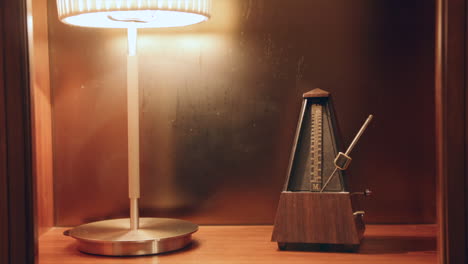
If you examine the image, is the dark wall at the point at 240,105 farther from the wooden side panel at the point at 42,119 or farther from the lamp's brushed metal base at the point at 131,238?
the lamp's brushed metal base at the point at 131,238

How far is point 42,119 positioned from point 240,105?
Result: 1.58 ft

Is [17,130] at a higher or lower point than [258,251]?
higher

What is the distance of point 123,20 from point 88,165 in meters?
0.40

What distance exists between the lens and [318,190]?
4.52ft

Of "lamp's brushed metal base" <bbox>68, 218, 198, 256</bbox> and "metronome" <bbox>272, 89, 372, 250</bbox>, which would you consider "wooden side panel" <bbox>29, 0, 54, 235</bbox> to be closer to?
"lamp's brushed metal base" <bbox>68, 218, 198, 256</bbox>

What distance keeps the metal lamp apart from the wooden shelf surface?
3cm

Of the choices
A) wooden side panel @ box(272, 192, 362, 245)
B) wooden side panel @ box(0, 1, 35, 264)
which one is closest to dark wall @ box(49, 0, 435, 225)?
wooden side panel @ box(272, 192, 362, 245)

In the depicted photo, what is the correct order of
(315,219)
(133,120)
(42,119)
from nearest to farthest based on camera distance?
1. (315,219)
2. (133,120)
3. (42,119)

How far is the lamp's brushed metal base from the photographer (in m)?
1.38

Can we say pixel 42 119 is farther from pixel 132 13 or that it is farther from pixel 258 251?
pixel 258 251

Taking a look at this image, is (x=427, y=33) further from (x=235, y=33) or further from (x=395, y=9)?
(x=235, y=33)

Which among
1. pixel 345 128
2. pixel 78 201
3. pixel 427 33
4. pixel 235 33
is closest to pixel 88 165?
pixel 78 201

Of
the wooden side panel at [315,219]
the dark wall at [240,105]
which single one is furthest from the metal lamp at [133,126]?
the wooden side panel at [315,219]

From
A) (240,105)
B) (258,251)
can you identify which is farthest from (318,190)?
(240,105)
